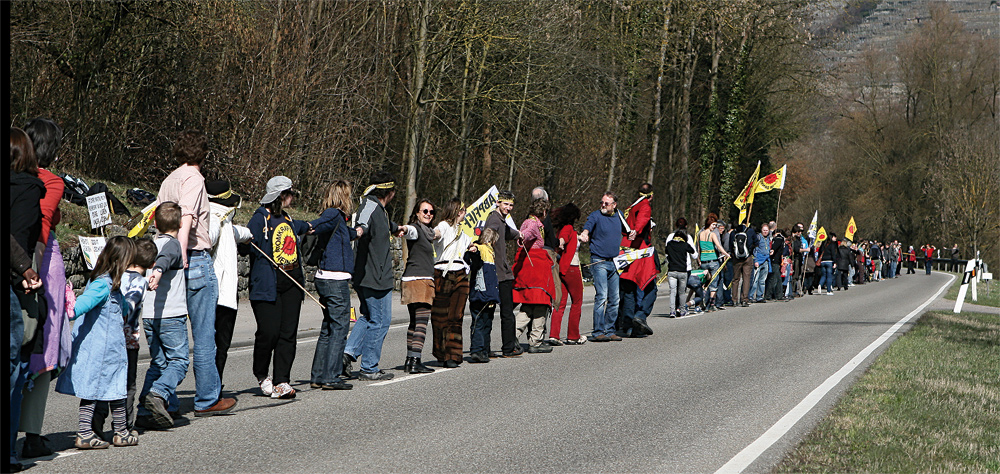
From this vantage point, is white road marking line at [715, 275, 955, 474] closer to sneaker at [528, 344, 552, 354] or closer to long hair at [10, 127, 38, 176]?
sneaker at [528, 344, 552, 354]

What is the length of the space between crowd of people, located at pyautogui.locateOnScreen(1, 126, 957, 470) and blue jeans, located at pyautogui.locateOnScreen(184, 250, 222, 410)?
0.5 inches

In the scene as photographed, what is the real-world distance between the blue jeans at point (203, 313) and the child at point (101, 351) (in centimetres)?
87

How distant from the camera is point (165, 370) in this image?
7.22 metres

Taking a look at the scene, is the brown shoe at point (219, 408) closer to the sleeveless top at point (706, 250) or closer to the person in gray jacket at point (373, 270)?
→ the person in gray jacket at point (373, 270)

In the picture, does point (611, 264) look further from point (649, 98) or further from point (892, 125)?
point (892, 125)

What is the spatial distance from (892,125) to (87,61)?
5789 cm

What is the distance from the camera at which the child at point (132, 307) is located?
6.67 meters

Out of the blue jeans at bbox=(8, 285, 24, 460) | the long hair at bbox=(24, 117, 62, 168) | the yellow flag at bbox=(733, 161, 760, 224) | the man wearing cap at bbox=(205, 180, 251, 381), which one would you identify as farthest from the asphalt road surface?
the yellow flag at bbox=(733, 161, 760, 224)

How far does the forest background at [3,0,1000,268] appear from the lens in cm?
2258

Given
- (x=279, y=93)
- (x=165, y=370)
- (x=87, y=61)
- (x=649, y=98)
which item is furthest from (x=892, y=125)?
(x=165, y=370)

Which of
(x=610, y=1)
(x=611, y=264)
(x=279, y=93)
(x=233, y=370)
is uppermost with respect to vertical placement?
(x=610, y=1)

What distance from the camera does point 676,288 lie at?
63.3 feet

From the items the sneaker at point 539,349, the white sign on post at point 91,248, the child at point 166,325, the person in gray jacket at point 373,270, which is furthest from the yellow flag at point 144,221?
the sneaker at point 539,349

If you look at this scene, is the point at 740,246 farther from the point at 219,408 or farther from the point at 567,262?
the point at 219,408
